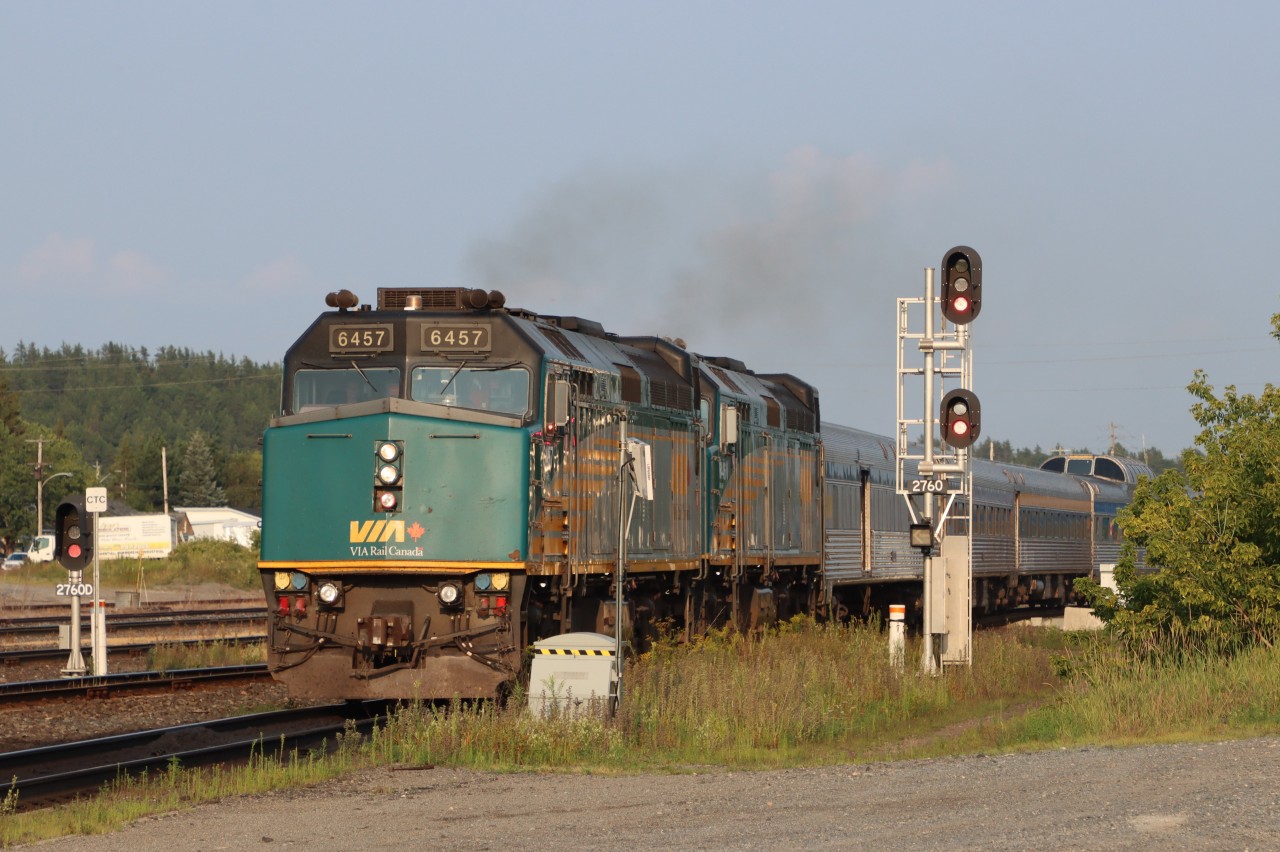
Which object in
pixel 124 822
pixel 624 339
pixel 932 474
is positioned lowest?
pixel 124 822

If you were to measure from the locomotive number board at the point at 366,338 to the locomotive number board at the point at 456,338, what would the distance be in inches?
14.9

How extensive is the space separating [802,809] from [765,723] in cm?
450

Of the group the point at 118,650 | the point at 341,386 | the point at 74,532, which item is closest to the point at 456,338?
the point at 341,386

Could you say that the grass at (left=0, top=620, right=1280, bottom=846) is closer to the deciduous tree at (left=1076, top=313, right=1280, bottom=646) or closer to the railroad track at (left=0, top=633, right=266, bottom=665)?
the deciduous tree at (left=1076, top=313, right=1280, bottom=646)

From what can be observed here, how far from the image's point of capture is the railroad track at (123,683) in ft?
Answer: 64.6

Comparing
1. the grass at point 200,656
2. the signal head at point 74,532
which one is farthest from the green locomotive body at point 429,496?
the grass at point 200,656

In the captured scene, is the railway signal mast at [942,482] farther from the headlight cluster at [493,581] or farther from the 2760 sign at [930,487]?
the headlight cluster at [493,581]

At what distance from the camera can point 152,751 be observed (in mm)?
15586

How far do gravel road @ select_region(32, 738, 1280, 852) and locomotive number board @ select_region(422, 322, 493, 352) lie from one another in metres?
5.01

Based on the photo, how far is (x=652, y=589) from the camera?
20.9 meters

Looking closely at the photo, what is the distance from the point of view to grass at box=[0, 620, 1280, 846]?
13.3 m

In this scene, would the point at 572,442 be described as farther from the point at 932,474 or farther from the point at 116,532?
the point at 116,532

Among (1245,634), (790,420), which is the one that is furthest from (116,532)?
(1245,634)

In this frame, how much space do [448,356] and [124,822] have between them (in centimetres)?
681
